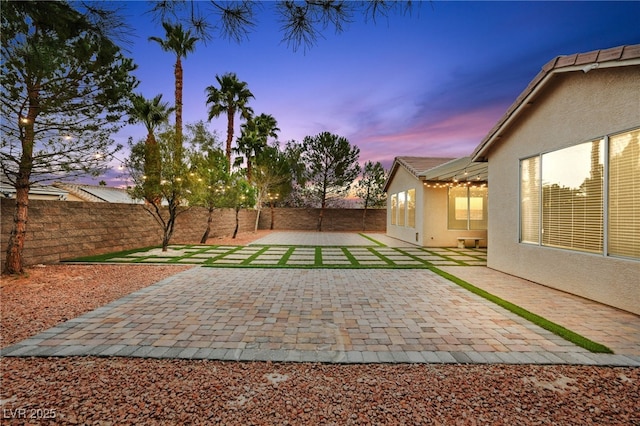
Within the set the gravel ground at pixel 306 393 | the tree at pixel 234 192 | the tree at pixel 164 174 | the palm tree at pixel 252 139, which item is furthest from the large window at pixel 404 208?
the gravel ground at pixel 306 393

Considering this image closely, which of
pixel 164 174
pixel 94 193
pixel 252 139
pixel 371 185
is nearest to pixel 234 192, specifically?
pixel 164 174

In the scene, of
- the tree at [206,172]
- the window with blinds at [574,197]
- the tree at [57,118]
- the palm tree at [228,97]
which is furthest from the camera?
the palm tree at [228,97]

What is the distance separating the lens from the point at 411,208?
13688 millimetres

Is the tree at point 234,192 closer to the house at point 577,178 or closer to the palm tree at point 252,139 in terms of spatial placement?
the palm tree at point 252,139

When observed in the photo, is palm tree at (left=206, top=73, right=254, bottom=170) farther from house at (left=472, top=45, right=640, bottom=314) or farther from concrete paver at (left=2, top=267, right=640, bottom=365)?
house at (left=472, top=45, right=640, bottom=314)

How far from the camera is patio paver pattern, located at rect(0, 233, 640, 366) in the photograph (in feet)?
9.34

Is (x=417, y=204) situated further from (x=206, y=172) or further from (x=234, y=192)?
(x=206, y=172)

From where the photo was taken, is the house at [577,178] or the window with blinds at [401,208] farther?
the window with blinds at [401,208]

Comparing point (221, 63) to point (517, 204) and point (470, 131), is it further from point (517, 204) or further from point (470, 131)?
point (470, 131)

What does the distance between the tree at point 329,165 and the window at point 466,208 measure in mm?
11143

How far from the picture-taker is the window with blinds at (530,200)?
6039 millimetres

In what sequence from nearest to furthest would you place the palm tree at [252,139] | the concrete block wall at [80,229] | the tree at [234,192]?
the concrete block wall at [80,229] < the tree at [234,192] < the palm tree at [252,139]

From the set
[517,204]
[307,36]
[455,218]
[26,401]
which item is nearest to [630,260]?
[517,204]

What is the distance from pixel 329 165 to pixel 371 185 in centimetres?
411
